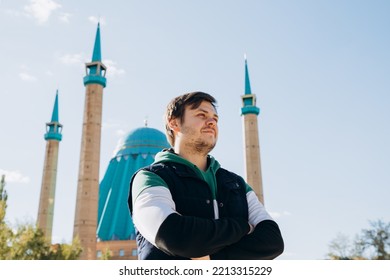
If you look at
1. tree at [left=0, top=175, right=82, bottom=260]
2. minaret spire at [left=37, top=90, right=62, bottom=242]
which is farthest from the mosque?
tree at [left=0, top=175, right=82, bottom=260]

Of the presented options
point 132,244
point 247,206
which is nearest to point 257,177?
point 132,244

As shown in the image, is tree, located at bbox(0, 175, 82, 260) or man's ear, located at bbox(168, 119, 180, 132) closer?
man's ear, located at bbox(168, 119, 180, 132)

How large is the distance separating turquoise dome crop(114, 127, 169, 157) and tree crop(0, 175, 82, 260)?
49.0 feet

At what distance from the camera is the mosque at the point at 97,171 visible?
699 inches

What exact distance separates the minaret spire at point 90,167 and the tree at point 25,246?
7.33 ft

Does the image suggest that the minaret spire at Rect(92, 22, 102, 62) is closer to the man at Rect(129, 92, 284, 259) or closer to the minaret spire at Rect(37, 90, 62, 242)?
the minaret spire at Rect(37, 90, 62, 242)

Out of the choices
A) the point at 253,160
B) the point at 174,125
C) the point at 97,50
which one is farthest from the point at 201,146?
the point at 97,50

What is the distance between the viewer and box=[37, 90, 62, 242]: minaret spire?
74.9 feet

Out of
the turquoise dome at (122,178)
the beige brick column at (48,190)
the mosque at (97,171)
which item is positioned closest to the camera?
the mosque at (97,171)

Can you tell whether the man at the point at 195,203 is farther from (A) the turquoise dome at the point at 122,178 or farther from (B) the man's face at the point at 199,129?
(A) the turquoise dome at the point at 122,178

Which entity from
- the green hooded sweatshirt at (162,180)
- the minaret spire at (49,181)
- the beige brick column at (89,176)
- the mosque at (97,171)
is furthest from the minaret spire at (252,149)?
the green hooded sweatshirt at (162,180)

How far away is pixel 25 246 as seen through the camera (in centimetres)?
1280

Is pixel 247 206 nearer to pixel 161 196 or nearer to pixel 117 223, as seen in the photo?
pixel 161 196
